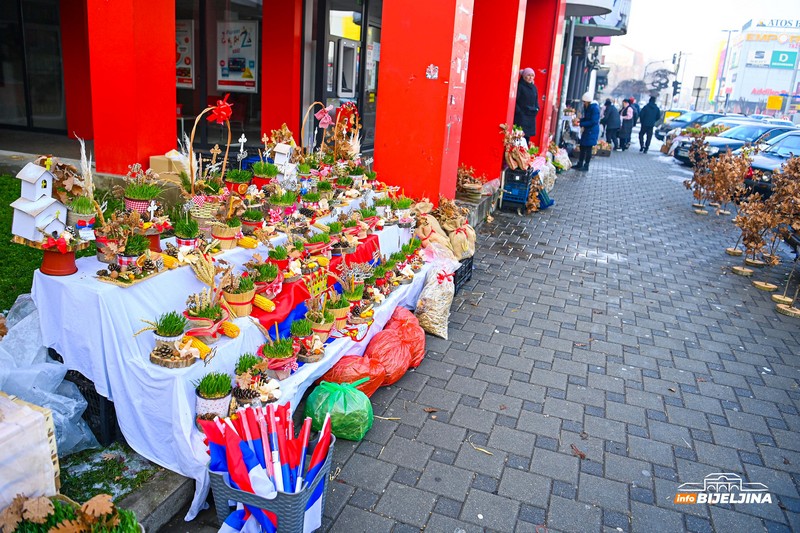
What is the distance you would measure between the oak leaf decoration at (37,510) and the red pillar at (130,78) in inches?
184

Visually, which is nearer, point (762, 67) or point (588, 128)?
point (588, 128)

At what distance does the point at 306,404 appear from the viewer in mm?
3838

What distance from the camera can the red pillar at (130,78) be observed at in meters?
5.95

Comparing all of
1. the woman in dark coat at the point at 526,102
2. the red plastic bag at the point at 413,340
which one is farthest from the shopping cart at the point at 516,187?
the red plastic bag at the point at 413,340

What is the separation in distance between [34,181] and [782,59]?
10281 cm

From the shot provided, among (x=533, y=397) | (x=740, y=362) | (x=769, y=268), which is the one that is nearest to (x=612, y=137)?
(x=769, y=268)

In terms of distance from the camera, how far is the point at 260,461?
2648 mm

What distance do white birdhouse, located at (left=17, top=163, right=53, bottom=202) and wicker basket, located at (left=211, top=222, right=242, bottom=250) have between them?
1.12 m

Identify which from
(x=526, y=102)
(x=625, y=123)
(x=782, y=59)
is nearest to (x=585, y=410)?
(x=526, y=102)

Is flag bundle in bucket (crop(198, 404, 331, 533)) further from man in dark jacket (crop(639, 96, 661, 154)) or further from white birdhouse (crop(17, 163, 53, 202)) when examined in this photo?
man in dark jacket (crop(639, 96, 661, 154))

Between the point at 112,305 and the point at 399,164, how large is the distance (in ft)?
15.2

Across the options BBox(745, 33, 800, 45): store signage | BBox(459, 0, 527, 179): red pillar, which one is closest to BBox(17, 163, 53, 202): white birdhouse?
BBox(459, 0, 527, 179): red pillar

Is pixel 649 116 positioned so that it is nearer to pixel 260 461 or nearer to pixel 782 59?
pixel 260 461

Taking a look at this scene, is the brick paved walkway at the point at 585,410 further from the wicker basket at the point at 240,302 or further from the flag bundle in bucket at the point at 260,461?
the wicker basket at the point at 240,302
